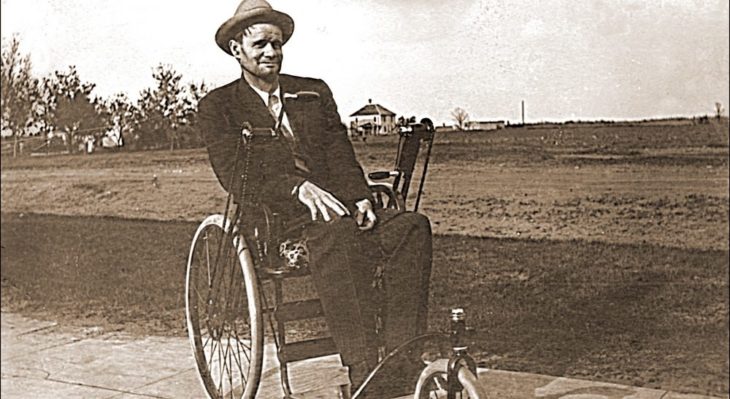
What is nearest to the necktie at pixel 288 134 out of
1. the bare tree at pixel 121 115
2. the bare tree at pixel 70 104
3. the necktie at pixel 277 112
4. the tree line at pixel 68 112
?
the necktie at pixel 277 112

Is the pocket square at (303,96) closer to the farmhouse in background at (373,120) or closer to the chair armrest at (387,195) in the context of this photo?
the farmhouse in background at (373,120)

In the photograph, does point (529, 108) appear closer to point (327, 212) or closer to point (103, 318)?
point (327, 212)

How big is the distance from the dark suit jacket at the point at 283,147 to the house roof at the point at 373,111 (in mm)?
76

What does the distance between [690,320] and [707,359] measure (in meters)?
0.15

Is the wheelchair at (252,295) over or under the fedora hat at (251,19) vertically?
under

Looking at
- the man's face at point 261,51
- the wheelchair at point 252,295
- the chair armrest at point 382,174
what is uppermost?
the man's face at point 261,51

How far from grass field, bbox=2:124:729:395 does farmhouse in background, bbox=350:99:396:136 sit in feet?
0.64

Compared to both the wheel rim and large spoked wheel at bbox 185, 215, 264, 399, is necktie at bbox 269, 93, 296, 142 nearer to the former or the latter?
large spoked wheel at bbox 185, 215, 264, 399

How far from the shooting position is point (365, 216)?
2279 mm

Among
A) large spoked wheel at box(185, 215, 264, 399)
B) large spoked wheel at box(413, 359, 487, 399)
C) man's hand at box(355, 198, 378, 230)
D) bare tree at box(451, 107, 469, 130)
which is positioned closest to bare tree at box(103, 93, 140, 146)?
large spoked wheel at box(185, 215, 264, 399)

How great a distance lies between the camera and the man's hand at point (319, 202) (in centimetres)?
223

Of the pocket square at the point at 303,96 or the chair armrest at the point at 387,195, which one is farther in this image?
the chair armrest at the point at 387,195

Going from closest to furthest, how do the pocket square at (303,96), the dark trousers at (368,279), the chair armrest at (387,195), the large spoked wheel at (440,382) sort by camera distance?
the large spoked wheel at (440,382) < the dark trousers at (368,279) < the pocket square at (303,96) < the chair armrest at (387,195)

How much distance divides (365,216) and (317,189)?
128 mm
